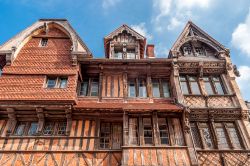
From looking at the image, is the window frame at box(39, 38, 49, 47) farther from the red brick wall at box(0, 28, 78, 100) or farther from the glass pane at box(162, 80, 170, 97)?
the glass pane at box(162, 80, 170, 97)

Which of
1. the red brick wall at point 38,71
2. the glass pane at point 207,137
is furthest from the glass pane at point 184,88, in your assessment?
the red brick wall at point 38,71

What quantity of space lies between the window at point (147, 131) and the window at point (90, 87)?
3.33 metres

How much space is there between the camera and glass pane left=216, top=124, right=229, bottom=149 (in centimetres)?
1114

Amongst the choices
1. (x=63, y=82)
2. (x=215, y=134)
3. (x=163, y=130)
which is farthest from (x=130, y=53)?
(x=215, y=134)

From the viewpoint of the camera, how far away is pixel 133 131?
36.6 feet

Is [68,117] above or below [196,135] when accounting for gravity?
above

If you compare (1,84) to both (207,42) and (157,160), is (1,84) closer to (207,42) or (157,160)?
(157,160)

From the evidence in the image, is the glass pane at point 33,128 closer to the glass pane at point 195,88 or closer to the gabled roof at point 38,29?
the gabled roof at point 38,29

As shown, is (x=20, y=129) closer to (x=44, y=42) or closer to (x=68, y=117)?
(x=68, y=117)

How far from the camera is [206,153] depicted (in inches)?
421

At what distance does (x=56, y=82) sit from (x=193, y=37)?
8931 mm

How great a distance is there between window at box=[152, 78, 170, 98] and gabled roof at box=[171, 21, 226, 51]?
2.16 metres

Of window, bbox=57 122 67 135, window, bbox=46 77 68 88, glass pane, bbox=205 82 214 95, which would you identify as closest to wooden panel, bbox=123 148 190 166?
window, bbox=57 122 67 135

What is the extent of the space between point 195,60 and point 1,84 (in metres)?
10.6
